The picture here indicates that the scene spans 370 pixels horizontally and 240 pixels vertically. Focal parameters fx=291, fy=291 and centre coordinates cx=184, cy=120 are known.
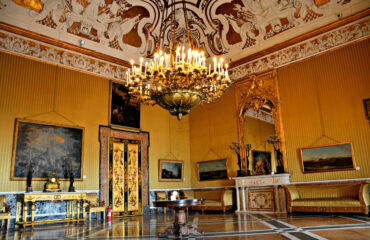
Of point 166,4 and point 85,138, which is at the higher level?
point 166,4

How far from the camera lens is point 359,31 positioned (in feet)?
30.7

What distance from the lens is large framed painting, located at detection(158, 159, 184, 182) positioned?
12.8m

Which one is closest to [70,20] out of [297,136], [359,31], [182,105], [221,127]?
[182,105]

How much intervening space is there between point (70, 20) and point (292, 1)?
7960mm

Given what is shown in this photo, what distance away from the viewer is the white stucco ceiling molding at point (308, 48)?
9398 millimetres

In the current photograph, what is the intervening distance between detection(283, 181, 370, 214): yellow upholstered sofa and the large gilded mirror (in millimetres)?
1107

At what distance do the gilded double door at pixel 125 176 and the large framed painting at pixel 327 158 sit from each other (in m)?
6.40

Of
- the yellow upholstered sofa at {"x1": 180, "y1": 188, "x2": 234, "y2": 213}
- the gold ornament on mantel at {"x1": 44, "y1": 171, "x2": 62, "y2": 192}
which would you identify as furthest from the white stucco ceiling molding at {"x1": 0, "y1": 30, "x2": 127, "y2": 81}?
the yellow upholstered sofa at {"x1": 180, "y1": 188, "x2": 234, "y2": 213}

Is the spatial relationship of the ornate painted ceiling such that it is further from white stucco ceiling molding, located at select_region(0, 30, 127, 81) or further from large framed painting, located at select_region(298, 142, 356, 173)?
large framed painting, located at select_region(298, 142, 356, 173)

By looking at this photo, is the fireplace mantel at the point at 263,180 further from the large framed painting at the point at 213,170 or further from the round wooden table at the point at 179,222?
the round wooden table at the point at 179,222

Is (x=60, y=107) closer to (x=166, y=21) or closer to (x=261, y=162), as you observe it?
(x=166, y=21)

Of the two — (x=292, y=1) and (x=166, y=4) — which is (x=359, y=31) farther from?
(x=166, y=4)

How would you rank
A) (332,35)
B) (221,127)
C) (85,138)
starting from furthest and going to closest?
(221,127)
(85,138)
(332,35)

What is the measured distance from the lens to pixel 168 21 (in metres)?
12.0
